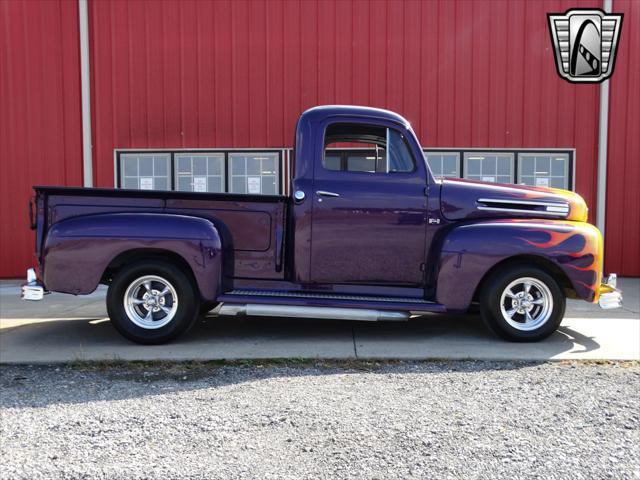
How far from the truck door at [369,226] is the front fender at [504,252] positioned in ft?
0.97

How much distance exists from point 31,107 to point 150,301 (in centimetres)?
674

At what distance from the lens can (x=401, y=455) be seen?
112 inches

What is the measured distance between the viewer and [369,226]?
5.12 meters

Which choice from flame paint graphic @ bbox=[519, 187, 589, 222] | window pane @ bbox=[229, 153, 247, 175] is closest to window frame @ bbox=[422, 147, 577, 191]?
window pane @ bbox=[229, 153, 247, 175]

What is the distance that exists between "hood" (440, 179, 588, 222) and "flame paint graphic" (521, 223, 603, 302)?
1.06 ft

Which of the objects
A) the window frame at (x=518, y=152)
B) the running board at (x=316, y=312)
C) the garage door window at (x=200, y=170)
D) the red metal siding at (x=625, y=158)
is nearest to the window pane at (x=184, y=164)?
the garage door window at (x=200, y=170)

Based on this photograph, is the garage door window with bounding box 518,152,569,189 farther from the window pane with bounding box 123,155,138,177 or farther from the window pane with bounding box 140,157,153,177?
the window pane with bounding box 123,155,138,177

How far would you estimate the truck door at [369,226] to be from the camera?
5.12 meters

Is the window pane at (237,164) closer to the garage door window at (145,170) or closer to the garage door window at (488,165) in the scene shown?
the garage door window at (145,170)

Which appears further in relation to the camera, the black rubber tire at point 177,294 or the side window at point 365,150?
the side window at point 365,150

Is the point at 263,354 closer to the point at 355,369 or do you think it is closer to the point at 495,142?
the point at 355,369

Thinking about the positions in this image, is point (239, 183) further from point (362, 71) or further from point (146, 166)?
point (362, 71)

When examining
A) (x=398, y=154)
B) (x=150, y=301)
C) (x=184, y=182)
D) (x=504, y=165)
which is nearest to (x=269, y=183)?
(x=184, y=182)

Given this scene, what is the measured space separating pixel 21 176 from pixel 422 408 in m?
9.11
